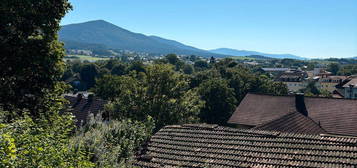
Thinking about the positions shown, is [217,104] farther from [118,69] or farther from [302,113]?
[118,69]

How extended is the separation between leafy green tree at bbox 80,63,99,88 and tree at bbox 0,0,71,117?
299 feet

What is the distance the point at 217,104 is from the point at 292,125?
67.9 feet

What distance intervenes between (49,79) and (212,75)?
50228 mm

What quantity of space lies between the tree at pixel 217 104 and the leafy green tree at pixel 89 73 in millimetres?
65711

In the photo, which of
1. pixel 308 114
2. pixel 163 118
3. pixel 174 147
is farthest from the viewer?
pixel 308 114

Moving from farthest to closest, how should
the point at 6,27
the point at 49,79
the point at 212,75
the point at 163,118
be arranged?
1. the point at 212,75
2. the point at 163,118
3. the point at 49,79
4. the point at 6,27

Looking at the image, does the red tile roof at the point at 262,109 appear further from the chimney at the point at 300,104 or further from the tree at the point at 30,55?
the tree at the point at 30,55

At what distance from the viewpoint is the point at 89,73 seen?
349 ft

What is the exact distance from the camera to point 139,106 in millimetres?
27875

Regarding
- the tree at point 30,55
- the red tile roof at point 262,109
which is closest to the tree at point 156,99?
the red tile roof at point 262,109

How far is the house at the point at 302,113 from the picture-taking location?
2578cm

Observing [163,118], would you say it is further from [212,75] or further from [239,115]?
[212,75]

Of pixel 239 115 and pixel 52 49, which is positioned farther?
pixel 239 115

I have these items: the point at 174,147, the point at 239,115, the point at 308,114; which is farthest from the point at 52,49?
the point at 308,114
